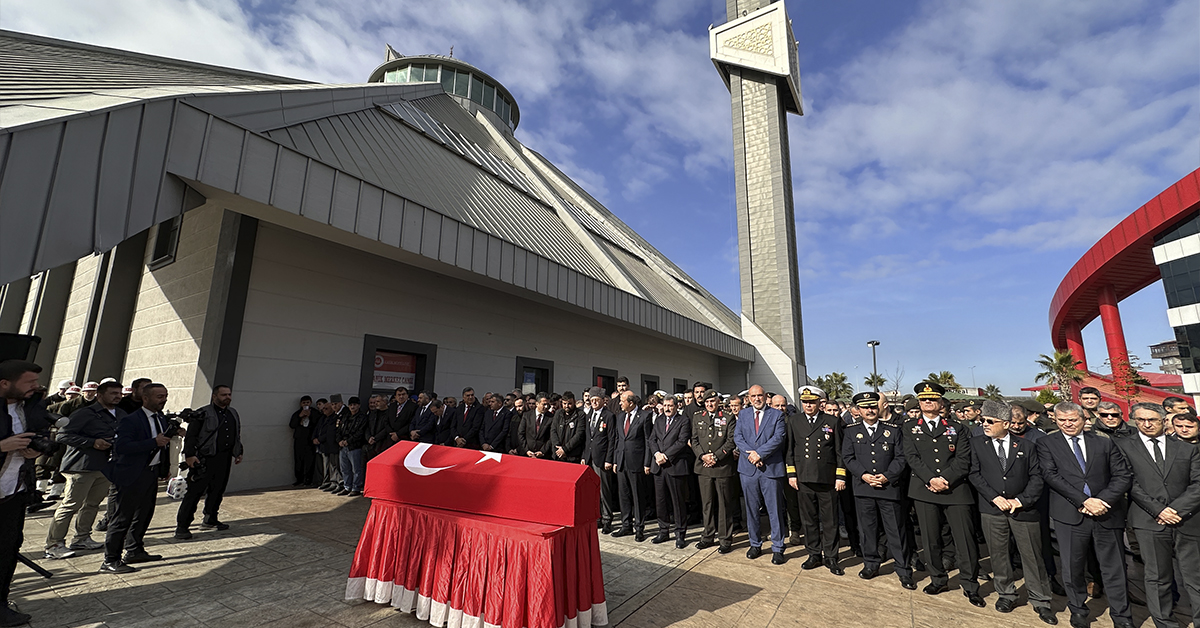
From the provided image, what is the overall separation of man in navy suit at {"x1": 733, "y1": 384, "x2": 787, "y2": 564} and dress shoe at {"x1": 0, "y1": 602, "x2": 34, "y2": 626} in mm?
6510

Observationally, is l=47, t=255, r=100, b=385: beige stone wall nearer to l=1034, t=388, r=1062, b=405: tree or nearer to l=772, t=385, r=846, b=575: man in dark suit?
l=772, t=385, r=846, b=575: man in dark suit

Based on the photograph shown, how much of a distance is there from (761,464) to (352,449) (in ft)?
22.8

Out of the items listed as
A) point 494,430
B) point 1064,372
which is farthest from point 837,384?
point 494,430

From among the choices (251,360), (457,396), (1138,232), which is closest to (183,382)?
(251,360)

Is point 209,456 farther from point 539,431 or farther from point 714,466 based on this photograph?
point 714,466

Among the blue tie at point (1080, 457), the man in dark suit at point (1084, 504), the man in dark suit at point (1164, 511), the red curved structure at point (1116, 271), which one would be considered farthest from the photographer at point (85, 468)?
the red curved structure at point (1116, 271)

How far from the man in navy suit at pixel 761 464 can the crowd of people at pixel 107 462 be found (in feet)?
21.4

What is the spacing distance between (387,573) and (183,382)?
743 cm

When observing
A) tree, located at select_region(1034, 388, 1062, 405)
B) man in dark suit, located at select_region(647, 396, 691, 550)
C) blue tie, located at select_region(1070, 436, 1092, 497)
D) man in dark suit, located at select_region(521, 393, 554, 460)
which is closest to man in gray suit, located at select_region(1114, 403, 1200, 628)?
blue tie, located at select_region(1070, 436, 1092, 497)

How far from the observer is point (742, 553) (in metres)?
6.06

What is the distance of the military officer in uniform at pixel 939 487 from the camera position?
4852 millimetres

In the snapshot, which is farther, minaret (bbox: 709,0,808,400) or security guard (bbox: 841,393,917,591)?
minaret (bbox: 709,0,808,400)

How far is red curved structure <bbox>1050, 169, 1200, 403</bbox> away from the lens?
21109mm

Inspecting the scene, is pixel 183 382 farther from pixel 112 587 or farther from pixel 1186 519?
pixel 1186 519
